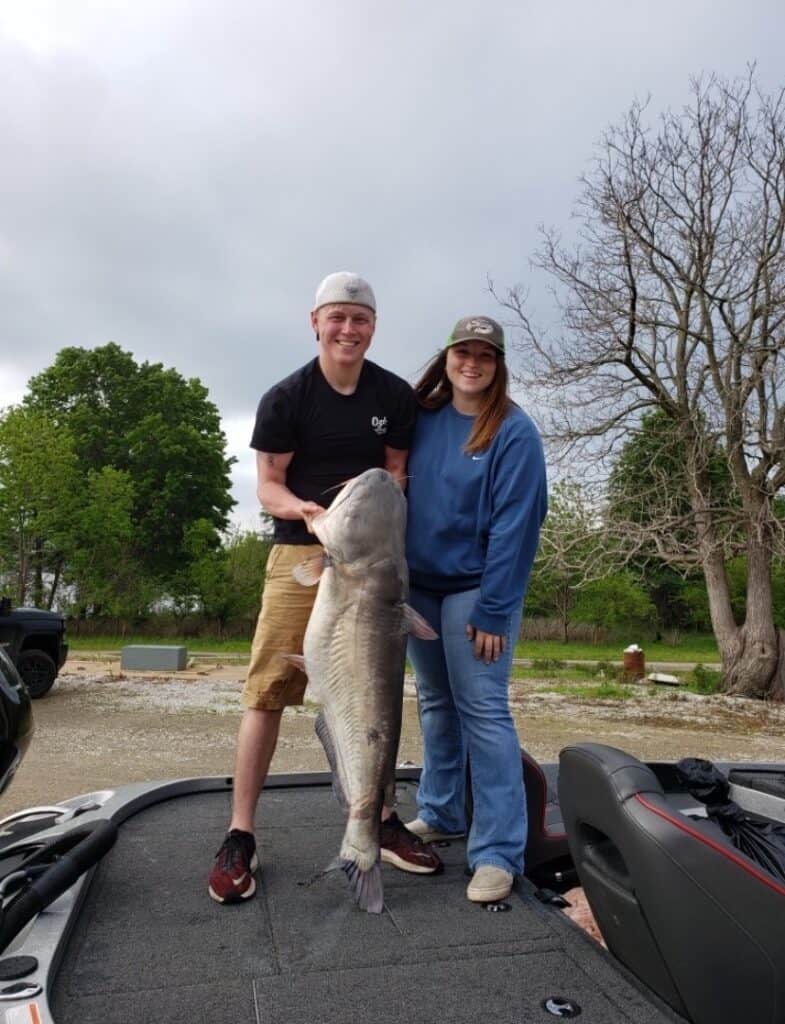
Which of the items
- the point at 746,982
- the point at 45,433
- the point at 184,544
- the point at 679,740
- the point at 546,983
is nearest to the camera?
the point at 746,982

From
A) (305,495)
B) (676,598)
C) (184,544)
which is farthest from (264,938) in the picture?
(676,598)

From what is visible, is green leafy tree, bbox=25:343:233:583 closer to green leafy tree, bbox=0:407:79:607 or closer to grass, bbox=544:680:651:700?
green leafy tree, bbox=0:407:79:607

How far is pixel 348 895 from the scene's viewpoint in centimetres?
271

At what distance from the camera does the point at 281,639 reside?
3.24 m

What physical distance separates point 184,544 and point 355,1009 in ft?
129

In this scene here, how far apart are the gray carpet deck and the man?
0.35 m

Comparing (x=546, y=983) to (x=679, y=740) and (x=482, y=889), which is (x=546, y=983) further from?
(x=679, y=740)

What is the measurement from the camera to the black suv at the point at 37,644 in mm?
12457

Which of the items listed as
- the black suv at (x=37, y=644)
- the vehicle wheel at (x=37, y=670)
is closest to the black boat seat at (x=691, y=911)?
the black suv at (x=37, y=644)

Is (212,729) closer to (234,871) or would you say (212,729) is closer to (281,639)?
(281,639)

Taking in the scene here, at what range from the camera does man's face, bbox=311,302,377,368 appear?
10.5 ft

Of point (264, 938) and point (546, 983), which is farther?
point (264, 938)

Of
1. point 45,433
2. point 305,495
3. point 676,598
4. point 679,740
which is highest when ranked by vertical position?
point 45,433

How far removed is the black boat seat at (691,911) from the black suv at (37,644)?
11715 millimetres
